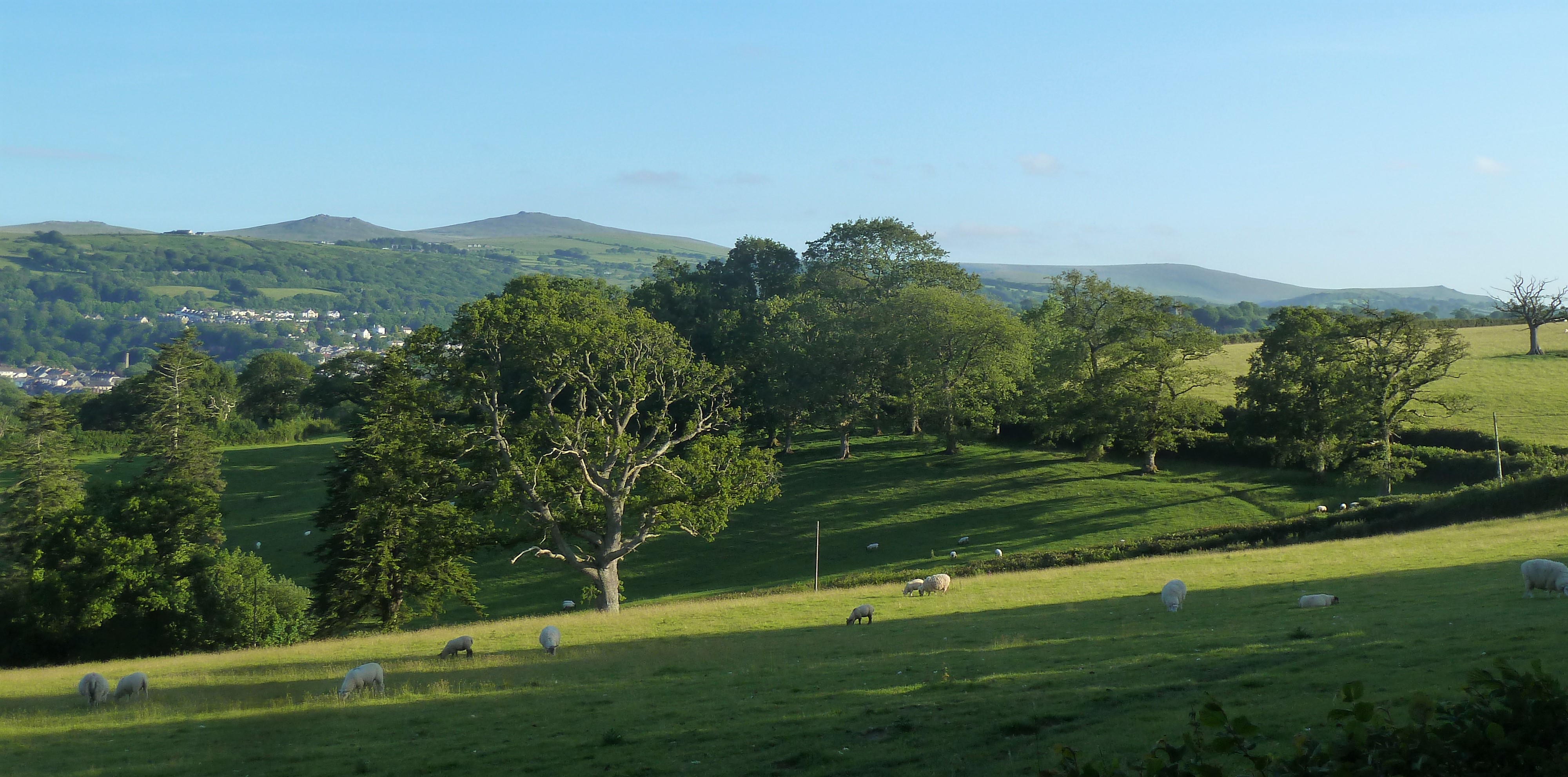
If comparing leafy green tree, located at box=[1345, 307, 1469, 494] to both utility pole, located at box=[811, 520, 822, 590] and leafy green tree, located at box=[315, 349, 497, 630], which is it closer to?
utility pole, located at box=[811, 520, 822, 590]

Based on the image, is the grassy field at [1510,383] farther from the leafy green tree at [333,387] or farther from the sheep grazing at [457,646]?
the leafy green tree at [333,387]

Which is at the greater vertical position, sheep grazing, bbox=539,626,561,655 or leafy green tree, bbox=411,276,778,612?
leafy green tree, bbox=411,276,778,612

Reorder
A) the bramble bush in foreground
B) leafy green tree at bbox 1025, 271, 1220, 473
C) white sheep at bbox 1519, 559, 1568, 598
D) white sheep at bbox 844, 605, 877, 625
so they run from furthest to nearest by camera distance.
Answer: leafy green tree at bbox 1025, 271, 1220, 473
white sheep at bbox 844, 605, 877, 625
white sheep at bbox 1519, 559, 1568, 598
the bramble bush in foreground

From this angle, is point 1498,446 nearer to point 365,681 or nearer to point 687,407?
point 687,407

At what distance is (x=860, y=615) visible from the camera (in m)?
31.6

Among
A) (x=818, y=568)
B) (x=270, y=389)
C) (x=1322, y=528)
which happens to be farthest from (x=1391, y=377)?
(x=270, y=389)

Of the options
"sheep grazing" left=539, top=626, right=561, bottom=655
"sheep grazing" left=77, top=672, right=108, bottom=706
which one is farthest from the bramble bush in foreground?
"sheep grazing" left=77, top=672, right=108, bottom=706

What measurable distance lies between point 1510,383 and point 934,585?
6913 cm

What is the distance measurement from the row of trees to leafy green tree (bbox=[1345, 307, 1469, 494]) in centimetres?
6340

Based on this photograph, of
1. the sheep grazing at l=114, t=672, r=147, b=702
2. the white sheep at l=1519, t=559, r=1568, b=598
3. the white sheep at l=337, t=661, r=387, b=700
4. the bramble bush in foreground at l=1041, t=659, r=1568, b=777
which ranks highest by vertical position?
the bramble bush in foreground at l=1041, t=659, r=1568, b=777

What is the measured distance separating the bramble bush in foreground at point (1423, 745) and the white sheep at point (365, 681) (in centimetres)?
2024

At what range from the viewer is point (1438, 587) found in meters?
25.7

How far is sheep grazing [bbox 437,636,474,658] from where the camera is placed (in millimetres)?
30000

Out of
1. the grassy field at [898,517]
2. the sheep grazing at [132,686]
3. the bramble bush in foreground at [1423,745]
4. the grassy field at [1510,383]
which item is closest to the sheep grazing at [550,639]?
the sheep grazing at [132,686]
